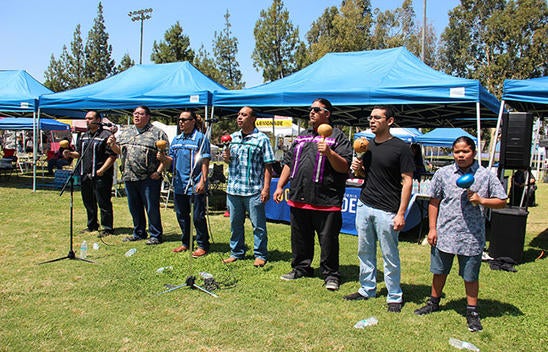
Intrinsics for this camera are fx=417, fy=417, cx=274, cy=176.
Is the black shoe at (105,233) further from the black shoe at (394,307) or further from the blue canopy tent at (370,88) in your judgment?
the black shoe at (394,307)

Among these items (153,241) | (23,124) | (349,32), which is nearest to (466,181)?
(153,241)

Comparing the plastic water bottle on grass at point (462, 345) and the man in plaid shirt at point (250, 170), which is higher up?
the man in plaid shirt at point (250, 170)

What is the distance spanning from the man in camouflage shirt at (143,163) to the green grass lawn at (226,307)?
1.78ft

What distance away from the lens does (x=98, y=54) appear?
41.2 m

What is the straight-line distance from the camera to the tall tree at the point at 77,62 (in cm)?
3994

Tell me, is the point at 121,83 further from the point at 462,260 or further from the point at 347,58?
the point at 462,260

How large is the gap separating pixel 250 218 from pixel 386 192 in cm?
181

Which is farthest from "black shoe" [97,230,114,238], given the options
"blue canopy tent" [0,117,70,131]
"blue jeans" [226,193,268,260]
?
"blue canopy tent" [0,117,70,131]

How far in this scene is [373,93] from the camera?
6367 mm

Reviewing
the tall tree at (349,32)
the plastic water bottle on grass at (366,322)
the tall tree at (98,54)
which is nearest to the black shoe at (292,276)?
the plastic water bottle on grass at (366,322)

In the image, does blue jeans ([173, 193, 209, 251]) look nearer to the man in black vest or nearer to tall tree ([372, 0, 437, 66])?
the man in black vest

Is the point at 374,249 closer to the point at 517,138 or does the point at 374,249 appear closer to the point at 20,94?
the point at 517,138

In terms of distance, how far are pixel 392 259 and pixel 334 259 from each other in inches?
30.9

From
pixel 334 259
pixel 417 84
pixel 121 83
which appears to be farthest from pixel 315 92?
pixel 121 83
